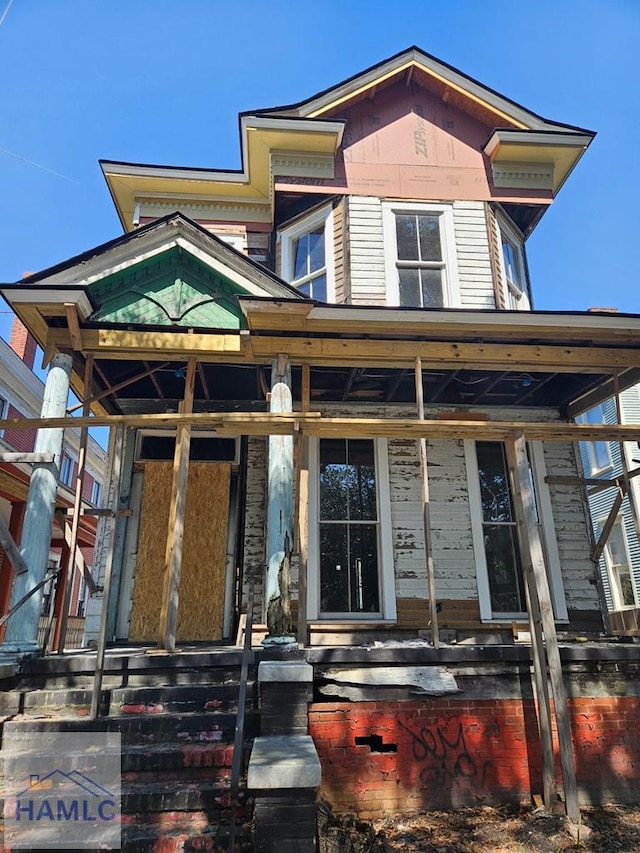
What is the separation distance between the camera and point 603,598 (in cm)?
796

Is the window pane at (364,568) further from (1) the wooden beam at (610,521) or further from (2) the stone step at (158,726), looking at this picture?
(2) the stone step at (158,726)

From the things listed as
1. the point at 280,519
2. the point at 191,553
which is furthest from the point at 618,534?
the point at 280,519

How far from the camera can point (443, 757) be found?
477 centimetres

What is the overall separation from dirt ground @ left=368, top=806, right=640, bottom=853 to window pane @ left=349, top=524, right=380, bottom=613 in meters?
3.14

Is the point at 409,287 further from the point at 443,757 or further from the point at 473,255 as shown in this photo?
the point at 443,757

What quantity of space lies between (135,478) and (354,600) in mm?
3581

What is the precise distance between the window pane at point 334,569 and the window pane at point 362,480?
319 mm

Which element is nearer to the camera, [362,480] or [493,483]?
[362,480]

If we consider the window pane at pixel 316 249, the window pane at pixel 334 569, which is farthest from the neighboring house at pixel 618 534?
the window pane at pixel 334 569

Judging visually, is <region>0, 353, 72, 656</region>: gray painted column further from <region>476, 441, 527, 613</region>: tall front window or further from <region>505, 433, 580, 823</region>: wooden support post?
<region>476, 441, 527, 613</region>: tall front window

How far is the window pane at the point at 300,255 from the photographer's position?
31.8 feet

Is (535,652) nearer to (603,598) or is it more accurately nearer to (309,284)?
(603,598)

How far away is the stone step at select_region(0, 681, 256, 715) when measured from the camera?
15.2ft

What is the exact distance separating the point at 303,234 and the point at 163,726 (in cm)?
787
